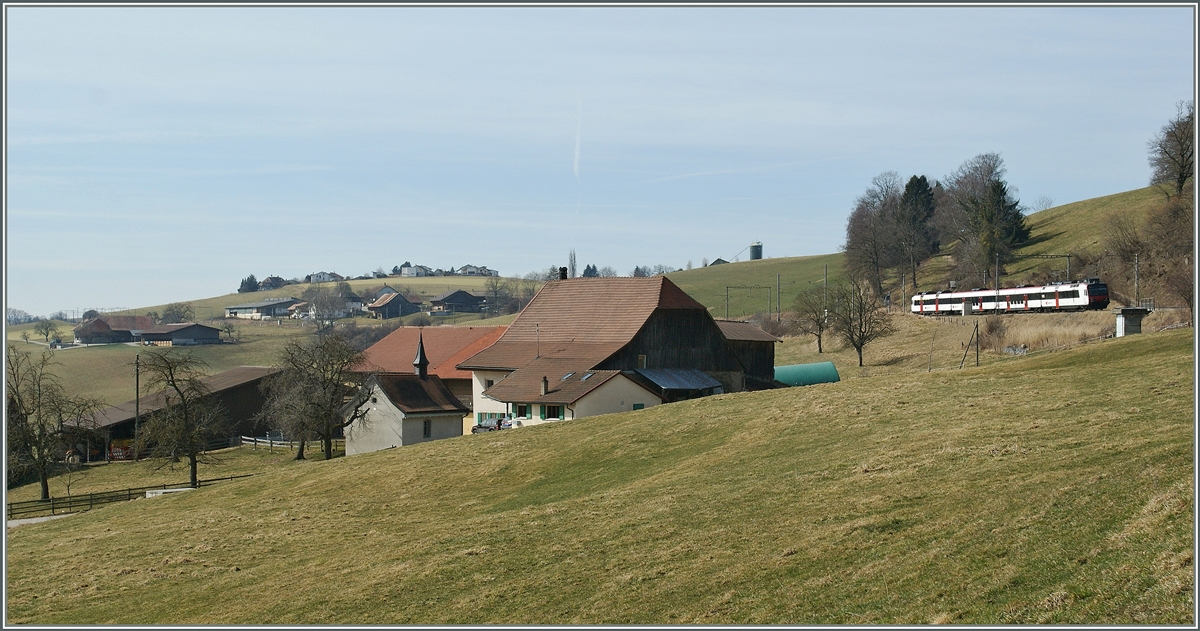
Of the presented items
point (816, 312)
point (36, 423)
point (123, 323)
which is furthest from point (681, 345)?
point (123, 323)

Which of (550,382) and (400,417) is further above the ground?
(550,382)

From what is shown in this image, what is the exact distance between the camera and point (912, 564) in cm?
1441

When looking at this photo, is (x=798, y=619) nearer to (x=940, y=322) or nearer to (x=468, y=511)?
(x=468, y=511)

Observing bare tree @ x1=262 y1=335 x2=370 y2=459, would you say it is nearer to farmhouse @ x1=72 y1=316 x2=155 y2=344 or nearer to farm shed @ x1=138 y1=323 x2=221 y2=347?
farm shed @ x1=138 y1=323 x2=221 y2=347

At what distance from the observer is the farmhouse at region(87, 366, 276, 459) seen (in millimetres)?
65312

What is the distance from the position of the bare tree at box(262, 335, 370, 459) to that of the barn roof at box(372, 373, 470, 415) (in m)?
1.28

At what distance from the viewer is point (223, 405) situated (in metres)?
68.6

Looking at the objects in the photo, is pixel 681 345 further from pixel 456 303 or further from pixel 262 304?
pixel 262 304

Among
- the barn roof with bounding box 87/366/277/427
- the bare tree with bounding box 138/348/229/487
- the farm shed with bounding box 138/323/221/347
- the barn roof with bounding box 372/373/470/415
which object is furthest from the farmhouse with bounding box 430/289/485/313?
the bare tree with bounding box 138/348/229/487

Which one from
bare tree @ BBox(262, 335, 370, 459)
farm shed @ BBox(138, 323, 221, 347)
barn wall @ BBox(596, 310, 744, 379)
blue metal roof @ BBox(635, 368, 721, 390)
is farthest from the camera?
farm shed @ BBox(138, 323, 221, 347)

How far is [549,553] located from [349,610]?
3872 mm

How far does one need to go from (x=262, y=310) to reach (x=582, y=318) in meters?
135

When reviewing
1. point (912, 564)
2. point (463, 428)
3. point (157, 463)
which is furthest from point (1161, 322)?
point (157, 463)

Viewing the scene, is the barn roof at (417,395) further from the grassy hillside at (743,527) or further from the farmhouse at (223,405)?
the grassy hillside at (743,527)
